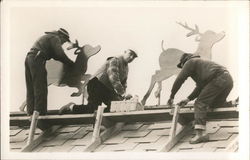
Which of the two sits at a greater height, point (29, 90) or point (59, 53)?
point (59, 53)

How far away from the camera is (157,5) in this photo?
218 centimetres

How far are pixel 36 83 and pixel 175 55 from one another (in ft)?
1.91

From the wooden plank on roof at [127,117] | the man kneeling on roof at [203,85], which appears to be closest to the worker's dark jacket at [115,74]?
the wooden plank on roof at [127,117]

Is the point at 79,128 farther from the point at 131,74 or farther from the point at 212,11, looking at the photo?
the point at 212,11

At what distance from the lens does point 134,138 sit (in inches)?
84.3

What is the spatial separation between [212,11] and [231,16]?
8 cm

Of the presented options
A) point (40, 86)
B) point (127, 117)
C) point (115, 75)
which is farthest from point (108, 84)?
point (40, 86)

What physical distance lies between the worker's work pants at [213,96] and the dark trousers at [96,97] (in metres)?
0.33

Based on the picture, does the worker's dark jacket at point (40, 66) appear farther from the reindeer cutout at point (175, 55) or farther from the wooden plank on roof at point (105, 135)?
the reindeer cutout at point (175, 55)

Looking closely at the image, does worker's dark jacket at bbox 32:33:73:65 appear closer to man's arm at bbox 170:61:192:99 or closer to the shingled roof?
the shingled roof

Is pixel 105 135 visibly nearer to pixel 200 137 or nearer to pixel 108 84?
pixel 108 84

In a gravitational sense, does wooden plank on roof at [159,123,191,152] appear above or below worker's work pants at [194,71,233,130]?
below

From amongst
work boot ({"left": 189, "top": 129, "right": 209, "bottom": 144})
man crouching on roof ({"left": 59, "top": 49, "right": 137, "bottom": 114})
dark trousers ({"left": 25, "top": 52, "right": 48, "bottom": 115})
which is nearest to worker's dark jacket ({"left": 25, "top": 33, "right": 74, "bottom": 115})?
dark trousers ({"left": 25, "top": 52, "right": 48, "bottom": 115})

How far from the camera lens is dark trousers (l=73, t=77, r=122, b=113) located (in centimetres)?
A: 216
